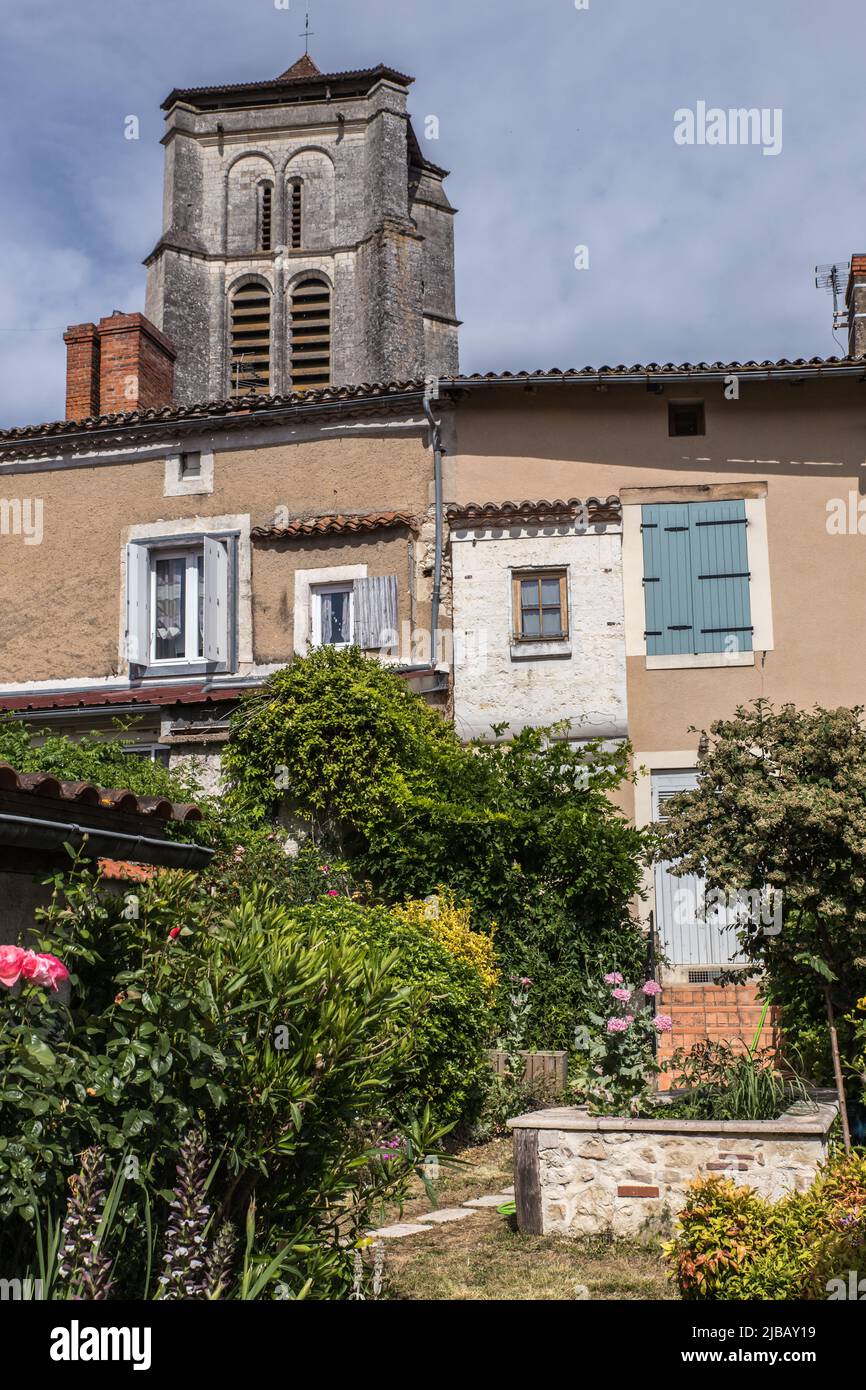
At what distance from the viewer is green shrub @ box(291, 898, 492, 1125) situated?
9078 millimetres

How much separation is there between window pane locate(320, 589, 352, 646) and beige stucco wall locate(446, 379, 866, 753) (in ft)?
5.87

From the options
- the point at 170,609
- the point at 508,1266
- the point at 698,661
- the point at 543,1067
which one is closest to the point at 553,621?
the point at 698,661

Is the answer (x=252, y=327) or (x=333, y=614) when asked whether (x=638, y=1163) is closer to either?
(x=333, y=614)

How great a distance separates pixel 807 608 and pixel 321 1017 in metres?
11.2

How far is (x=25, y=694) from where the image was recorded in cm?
1623

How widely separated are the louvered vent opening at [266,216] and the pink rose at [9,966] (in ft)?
119

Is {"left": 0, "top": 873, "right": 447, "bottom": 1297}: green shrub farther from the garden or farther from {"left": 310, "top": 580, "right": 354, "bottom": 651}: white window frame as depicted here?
{"left": 310, "top": 580, "right": 354, "bottom": 651}: white window frame

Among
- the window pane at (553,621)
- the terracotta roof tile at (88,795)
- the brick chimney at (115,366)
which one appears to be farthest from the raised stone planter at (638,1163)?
the brick chimney at (115,366)

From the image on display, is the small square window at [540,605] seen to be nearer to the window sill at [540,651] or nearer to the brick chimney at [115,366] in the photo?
the window sill at [540,651]

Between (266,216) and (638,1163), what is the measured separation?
35722 mm

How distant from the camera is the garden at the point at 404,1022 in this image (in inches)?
167

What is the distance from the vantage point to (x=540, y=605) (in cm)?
1491

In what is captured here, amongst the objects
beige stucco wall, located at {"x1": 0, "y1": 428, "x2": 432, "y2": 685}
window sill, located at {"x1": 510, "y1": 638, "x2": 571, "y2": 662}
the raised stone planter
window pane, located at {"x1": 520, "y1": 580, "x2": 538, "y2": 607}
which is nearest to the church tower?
beige stucco wall, located at {"x1": 0, "y1": 428, "x2": 432, "y2": 685}
